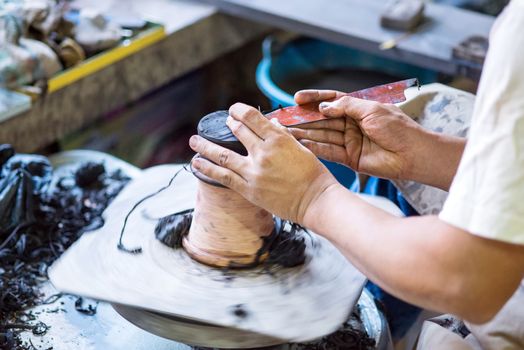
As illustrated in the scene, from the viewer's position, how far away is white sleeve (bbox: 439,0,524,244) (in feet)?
3.36

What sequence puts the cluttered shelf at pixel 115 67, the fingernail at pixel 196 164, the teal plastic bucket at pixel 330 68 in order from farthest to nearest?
the teal plastic bucket at pixel 330 68 < the cluttered shelf at pixel 115 67 < the fingernail at pixel 196 164

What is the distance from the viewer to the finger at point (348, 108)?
1.44m

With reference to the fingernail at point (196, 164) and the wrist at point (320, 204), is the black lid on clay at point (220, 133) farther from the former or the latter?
the wrist at point (320, 204)

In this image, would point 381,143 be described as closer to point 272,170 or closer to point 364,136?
point 364,136

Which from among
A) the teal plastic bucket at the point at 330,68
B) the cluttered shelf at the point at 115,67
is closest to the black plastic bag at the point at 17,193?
the cluttered shelf at the point at 115,67

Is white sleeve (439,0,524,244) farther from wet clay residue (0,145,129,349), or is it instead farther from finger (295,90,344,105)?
wet clay residue (0,145,129,349)

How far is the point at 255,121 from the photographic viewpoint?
1.28 m

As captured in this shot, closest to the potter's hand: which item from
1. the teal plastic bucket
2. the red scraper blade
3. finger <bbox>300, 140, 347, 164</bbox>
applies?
the red scraper blade

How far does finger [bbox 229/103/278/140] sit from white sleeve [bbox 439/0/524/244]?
1.22 feet

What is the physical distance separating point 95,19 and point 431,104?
1.29m

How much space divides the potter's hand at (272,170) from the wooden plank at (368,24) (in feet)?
4.62

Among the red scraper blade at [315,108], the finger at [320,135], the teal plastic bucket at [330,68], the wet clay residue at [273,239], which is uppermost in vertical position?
the red scraper blade at [315,108]

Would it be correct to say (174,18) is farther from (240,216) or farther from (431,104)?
(240,216)

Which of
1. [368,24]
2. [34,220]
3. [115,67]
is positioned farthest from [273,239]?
[368,24]
